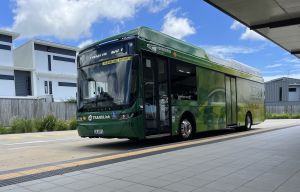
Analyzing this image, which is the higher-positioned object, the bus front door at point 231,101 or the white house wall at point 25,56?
the white house wall at point 25,56

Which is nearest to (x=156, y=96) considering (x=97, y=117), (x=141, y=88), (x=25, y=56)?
(x=141, y=88)

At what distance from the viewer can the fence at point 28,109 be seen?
24.5 meters

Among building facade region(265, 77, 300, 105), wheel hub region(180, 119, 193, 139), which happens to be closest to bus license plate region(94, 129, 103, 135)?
wheel hub region(180, 119, 193, 139)

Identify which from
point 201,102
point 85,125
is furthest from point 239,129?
point 85,125

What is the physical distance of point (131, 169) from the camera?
23.9 feet

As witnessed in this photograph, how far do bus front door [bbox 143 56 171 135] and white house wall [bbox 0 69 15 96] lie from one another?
117ft

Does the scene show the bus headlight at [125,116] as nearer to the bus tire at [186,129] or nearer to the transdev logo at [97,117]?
the transdev logo at [97,117]

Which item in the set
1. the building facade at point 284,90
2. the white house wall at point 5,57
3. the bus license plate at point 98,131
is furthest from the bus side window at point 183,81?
the building facade at point 284,90

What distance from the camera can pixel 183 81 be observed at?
534 inches

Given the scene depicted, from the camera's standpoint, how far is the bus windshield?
11.1 meters

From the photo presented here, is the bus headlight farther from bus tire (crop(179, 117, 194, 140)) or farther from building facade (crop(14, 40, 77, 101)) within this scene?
building facade (crop(14, 40, 77, 101))

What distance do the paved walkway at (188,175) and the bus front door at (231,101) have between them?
8.74 m

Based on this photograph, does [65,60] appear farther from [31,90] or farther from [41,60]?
[31,90]

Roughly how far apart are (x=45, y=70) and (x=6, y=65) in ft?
27.7
